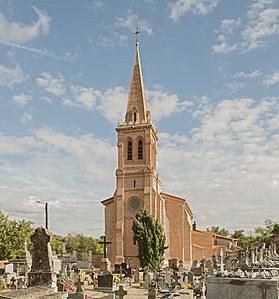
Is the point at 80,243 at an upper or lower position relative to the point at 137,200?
lower

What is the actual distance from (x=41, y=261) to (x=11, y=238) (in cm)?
3113

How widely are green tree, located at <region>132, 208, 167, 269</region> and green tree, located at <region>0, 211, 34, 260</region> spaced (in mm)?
11871

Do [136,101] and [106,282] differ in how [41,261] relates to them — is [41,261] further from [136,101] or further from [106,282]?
[136,101]

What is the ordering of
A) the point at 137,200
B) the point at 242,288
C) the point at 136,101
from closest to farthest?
the point at 242,288
the point at 137,200
the point at 136,101

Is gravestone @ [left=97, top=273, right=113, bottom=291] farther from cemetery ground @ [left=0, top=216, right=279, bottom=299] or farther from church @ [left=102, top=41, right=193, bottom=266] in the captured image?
church @ [left=102, top=41, right=193, bottom=266]

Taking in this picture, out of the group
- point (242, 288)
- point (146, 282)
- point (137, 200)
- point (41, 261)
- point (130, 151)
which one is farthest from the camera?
point (130, 151)

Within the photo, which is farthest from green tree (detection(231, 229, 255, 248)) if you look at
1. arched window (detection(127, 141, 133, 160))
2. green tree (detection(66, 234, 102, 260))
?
arched window (detection(127, 141, 133, 160))

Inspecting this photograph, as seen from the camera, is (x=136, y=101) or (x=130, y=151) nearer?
(x=130, y=151)

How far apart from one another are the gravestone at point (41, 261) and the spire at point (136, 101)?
37.3 m

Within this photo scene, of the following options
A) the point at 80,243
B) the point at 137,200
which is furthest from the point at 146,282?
the point at 80,243

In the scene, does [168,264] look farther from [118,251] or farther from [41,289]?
[41,289]

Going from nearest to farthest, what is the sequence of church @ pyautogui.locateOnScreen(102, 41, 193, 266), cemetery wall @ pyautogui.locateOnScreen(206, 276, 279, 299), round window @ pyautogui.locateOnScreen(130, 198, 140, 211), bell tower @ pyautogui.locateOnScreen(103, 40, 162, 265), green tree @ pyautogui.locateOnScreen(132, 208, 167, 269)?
cemetery wall @ pyautogui.locateOnScreen(206, 276, 279, 299) < green tree @ pyautogui.locateOnScreen(132, 208, 167, 269) < bell tower @ pyautogui.locateOnScreen(103, 40, 162, 265) < church @ pyautogui.locateOnScreen(102, 41, 193, 266) < round window @ pyautogui.locateOnScreen(130, 198, 140, 211)

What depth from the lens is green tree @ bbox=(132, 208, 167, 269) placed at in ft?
127

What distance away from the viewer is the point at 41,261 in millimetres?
12336
